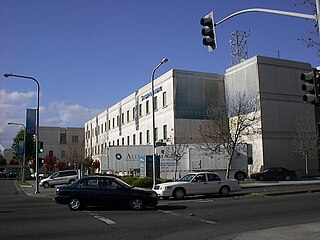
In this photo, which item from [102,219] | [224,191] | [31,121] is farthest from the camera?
[31,121]

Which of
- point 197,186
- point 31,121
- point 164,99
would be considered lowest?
point 197,186

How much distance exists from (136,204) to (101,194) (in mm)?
1542

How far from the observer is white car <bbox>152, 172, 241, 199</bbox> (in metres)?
22.5

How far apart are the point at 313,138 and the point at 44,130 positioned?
76562 mm

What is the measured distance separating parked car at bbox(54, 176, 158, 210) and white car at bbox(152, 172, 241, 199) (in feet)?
17.1

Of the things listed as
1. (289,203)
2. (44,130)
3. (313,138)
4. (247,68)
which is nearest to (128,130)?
(247,68)

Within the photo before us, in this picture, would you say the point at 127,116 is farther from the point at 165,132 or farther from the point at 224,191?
the point at 224,191

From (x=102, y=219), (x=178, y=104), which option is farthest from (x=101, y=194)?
(x=178, y=104)

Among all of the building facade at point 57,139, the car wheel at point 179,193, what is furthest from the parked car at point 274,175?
the building facade at point 57,139

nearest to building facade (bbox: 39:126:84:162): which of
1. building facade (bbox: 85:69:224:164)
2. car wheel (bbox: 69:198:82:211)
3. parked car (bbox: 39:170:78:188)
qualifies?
building facade (bbox: 85:69:224:164)

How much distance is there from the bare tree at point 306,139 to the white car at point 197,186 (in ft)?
87.9

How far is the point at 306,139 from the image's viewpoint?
48344 millimetres

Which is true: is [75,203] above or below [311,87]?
below

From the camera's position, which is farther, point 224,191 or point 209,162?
point 209,162
